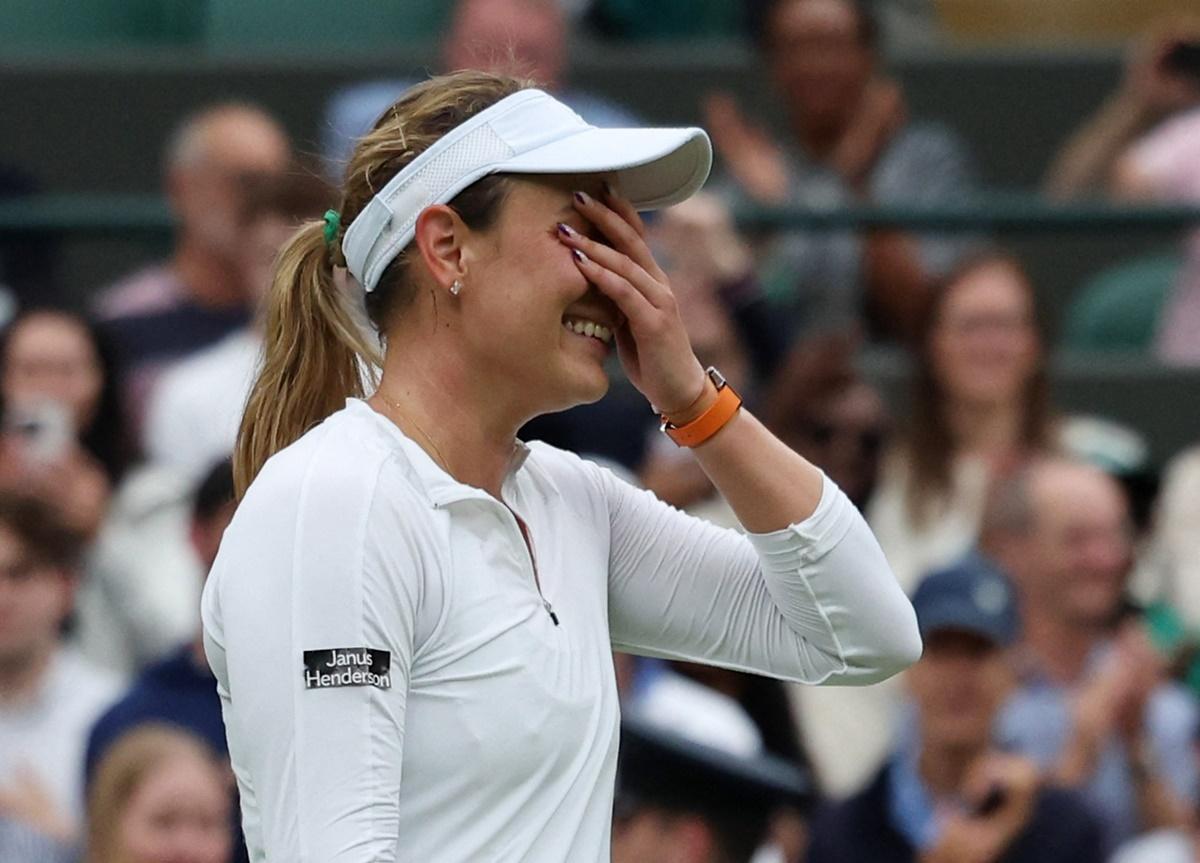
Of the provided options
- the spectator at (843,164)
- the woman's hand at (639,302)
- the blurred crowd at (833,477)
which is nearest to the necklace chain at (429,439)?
the woman's hand at (639,302)

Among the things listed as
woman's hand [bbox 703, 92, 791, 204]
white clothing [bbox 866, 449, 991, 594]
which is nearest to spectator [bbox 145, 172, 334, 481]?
woman's hand [bbox 703, 92, 791, 204]

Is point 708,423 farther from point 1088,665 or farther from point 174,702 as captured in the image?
point 1088,665

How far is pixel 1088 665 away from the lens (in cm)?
500

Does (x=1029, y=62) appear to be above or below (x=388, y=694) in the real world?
above

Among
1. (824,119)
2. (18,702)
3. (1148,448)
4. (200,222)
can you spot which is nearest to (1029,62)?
(824,119)

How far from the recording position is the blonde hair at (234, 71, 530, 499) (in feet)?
7.16

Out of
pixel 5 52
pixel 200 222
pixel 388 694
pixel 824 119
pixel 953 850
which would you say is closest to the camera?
pixel 388 694

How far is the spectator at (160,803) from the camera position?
443 cm

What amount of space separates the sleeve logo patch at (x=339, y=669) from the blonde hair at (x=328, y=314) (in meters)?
0.34

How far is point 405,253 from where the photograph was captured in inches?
85.5

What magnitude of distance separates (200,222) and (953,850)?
98.3 inches

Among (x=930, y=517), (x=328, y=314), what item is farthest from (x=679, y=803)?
(x=328, y=314)

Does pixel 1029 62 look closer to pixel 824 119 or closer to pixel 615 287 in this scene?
pixel 824 119

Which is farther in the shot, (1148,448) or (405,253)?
(1148,448)
